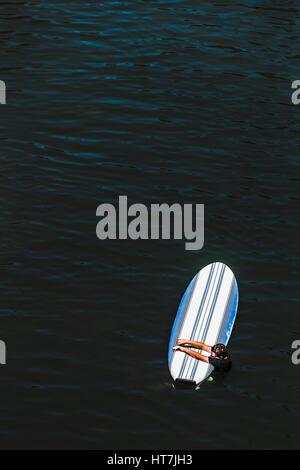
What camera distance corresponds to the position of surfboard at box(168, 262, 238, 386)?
26.7 m

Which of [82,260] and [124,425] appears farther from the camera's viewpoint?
[82,260]

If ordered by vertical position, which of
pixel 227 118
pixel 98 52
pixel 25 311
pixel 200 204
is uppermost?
pixel 98 52

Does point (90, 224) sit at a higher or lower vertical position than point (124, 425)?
higher

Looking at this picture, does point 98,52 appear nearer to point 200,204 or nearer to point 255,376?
point 200,204

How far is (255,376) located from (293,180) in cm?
1152

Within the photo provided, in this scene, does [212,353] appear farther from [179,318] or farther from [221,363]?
[179,318]

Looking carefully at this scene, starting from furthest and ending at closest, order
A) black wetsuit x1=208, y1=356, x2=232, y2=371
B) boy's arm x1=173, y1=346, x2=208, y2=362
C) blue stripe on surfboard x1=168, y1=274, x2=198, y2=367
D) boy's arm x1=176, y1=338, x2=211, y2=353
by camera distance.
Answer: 1. boy's arm x1=176, y1=338, x2=211, y2=353
2. blue stripe on surfboard x1=168, y1=274, x2=198, y2=367
3. boy's arm x1=173, y1=346, x2=208, y2=362
4. black wetsuit x1=208, y1=356, x2=232, y2=371

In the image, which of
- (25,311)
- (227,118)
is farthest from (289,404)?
(227,118)

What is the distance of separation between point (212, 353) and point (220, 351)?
13.2 inches

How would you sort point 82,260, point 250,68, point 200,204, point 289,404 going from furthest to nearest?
point 250,68, point 200,204, point 82,260, point 289,404

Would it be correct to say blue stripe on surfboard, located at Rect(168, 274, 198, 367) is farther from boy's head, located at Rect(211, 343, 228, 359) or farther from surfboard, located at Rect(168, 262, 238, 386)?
boy's head, located at Rect(211, 343, 228, 359)

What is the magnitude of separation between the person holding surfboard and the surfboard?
5.2 inches

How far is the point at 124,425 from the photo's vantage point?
80.8 feet

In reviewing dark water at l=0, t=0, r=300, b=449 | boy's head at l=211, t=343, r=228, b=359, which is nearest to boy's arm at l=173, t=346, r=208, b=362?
boy's head at l=211, t=343, r=228, b=359
